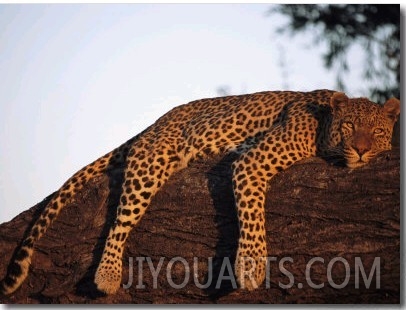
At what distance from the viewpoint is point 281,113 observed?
19.8ft

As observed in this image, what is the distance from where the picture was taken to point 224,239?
5340 mm

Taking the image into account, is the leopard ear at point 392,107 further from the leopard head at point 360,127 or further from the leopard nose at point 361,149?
the leopard nose at point 361,149

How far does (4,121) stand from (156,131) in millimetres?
1294

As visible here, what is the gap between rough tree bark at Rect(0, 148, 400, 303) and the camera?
486cm

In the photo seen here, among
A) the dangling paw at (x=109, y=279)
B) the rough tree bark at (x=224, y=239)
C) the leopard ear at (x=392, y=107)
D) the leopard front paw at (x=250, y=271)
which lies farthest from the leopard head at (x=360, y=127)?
the dangling paw at (x=109, y=279)

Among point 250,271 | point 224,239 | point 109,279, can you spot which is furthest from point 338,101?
point 109,279

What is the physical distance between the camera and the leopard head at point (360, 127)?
518 cm

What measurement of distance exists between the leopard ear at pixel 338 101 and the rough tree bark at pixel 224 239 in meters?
0.51

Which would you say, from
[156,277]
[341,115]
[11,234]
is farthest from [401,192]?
[11,234]

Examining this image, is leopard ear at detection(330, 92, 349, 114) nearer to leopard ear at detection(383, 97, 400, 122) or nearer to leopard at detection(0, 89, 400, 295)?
leopard at detection(0, 89, 400, 295)

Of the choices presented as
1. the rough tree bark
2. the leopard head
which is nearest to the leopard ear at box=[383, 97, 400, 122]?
the leopard head

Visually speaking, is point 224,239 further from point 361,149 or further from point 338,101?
point 338,101

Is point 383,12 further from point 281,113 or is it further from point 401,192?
point 401,192

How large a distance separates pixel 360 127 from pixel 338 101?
314 mm
